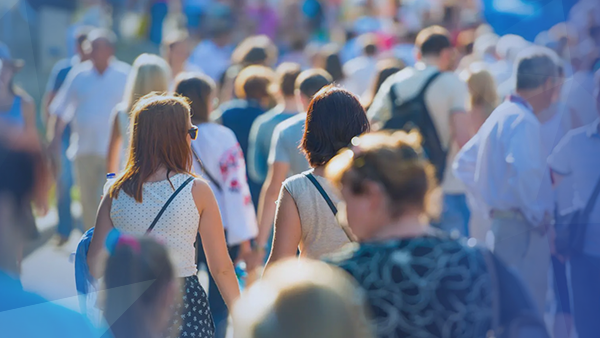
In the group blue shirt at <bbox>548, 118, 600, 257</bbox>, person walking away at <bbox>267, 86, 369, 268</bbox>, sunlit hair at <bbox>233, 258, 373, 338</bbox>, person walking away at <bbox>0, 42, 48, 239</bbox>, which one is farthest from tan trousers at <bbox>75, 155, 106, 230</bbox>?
sunlit hair at <bbox>233, 258, 373, 338</bbox>

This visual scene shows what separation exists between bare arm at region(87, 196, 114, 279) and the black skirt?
13.6 inches

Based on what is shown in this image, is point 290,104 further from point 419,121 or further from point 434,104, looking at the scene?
point 434,104

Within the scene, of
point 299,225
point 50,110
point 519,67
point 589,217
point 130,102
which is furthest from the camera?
point 50,110

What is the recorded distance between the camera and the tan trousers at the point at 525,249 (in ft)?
16.3

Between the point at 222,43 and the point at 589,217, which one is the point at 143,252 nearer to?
the point at 589,217

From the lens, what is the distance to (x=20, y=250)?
4.46m

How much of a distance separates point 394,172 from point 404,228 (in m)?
0.16

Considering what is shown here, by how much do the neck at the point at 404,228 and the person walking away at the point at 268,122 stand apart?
150 inches

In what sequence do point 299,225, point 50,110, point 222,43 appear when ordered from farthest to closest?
point 222,43 → point 50,110 → point 299,225

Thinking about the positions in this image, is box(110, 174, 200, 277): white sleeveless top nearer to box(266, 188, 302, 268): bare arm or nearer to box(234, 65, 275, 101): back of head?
box(266, 188, 302, 268): bare arm


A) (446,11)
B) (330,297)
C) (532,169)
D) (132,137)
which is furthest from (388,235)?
(446,11)

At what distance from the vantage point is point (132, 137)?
3658 millimetres

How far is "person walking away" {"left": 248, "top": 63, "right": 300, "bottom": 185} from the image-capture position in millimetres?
6246

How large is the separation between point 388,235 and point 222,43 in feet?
31.5
